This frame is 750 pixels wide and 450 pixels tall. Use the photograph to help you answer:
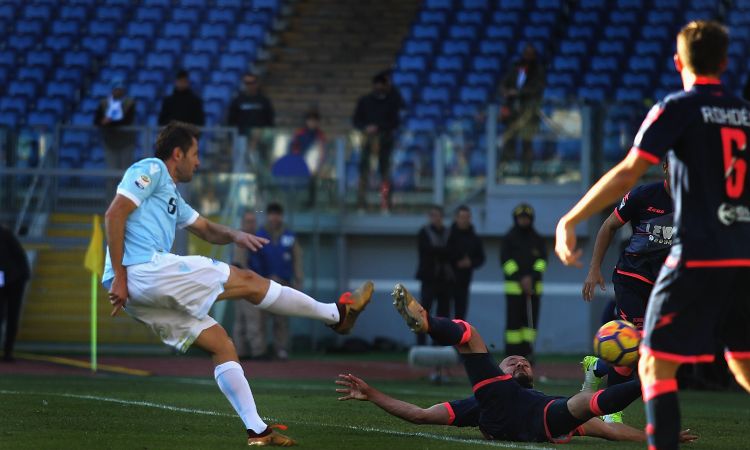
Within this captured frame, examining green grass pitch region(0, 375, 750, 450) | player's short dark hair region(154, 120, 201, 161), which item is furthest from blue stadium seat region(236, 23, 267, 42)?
player's short dark hair region(154, 120, 201, 161)

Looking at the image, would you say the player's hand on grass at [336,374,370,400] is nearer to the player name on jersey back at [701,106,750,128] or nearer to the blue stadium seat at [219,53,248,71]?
the player name on jersey back at [701,106,750,128]

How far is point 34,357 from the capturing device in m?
18.0

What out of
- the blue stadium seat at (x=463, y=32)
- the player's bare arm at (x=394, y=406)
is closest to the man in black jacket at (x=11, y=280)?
the player's bare arm at (x=394, y=406)

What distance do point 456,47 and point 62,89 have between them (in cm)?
711

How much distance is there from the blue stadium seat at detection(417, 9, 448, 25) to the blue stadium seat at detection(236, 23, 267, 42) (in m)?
2.98

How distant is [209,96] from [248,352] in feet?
23.6

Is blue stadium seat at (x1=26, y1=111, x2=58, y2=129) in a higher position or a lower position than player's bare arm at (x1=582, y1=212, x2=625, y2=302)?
higher

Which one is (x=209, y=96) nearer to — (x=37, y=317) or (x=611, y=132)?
(x=37, y=317)

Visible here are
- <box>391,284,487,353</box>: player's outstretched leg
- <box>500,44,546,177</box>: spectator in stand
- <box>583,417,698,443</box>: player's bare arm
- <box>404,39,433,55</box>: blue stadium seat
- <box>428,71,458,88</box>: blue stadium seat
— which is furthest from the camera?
<box>404,39,433,55</box>: blue stadium seat

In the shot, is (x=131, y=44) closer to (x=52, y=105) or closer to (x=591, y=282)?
(x=52, y=105)

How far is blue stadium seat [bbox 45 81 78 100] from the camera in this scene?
2516 cm

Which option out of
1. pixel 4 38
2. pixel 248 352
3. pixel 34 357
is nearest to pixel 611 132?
pixel 248 352

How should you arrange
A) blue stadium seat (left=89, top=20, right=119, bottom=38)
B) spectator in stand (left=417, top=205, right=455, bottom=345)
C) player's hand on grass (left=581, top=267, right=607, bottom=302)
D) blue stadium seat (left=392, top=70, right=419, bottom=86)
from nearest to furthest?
player's hand on grass (left=581, top=267, right=607, bottom=302)
spectator in stand (left=417, top=205, right=455, bottom=345)
blue stadium seat (left=392, top=70, right=419, bottom=86)
blue stadium seat (left=89, top=20, right=119, bottom=38)

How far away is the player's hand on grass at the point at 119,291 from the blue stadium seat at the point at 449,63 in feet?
55.4
